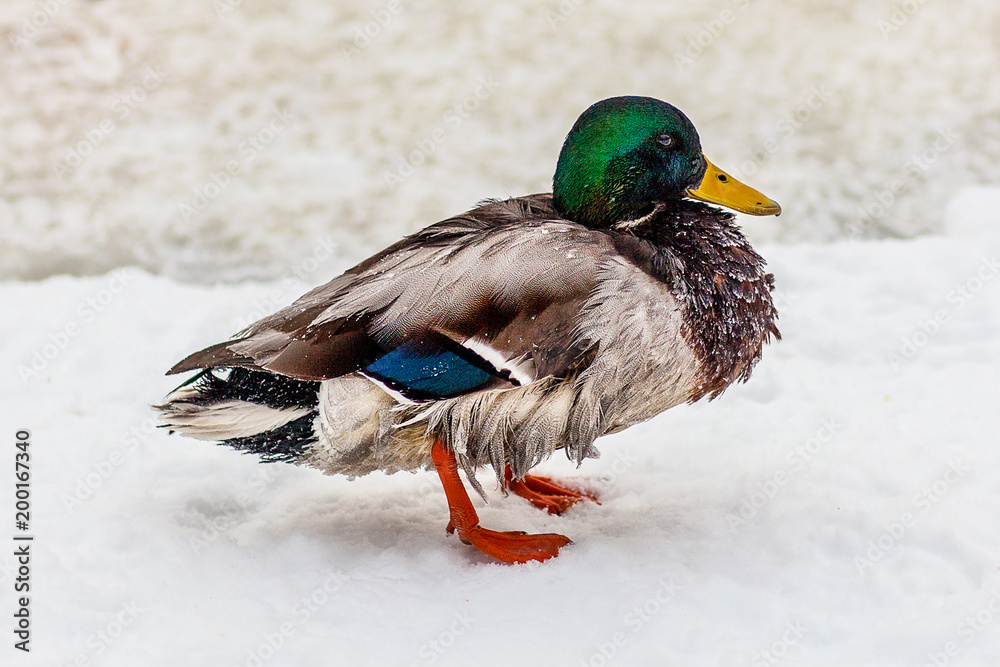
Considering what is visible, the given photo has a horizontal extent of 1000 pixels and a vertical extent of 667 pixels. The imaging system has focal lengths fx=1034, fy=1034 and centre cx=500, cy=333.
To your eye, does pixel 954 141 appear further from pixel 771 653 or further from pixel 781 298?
pixel 771 653

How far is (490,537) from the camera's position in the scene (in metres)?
3.01

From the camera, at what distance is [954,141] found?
21.4 ft

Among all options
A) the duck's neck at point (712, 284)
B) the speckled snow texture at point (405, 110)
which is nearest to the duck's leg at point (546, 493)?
the duck's neck at point (712, 284)

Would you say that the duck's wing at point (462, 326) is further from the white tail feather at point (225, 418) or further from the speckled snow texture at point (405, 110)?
the speckled snow texture at point (405, 110)

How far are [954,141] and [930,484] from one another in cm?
411

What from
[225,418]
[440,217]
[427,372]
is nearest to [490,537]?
[427,372]

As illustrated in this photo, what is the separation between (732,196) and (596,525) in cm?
108

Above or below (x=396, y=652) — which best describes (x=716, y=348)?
above

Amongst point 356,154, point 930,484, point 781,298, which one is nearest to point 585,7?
point 356,154

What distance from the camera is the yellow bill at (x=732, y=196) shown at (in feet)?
9.87

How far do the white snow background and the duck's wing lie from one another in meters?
0.61

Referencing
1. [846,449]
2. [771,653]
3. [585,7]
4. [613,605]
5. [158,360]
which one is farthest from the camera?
[585,7]

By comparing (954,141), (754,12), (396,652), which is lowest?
(396,652)

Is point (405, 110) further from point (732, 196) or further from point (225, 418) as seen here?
point (225, 418)
